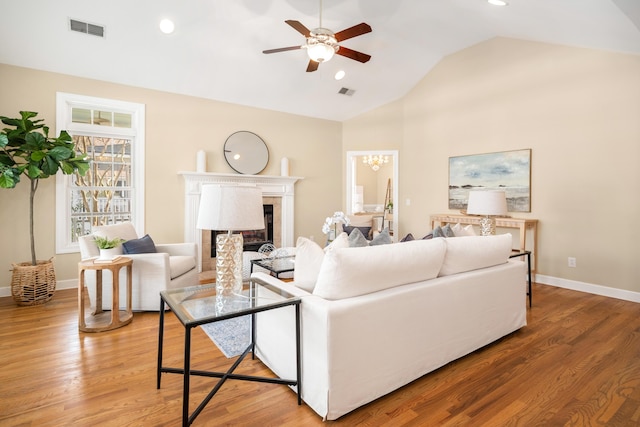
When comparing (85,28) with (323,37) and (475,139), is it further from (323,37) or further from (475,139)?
(475,139)

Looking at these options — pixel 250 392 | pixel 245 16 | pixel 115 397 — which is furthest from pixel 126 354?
pixel 245 16

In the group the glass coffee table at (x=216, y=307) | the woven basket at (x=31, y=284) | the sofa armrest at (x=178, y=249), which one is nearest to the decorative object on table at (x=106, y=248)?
the sofa armrest at (x=178, y=249)

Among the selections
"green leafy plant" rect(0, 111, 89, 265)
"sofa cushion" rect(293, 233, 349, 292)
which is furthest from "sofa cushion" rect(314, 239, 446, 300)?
"green leafy plant" rect(0, 111, 89, 265)

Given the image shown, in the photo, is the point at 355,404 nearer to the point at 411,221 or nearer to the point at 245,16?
the point at 245,16

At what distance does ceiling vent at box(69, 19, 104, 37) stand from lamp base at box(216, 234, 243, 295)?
3.43 meters

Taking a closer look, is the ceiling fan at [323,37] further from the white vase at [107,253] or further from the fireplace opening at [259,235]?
the fireplace opening at [259,235]

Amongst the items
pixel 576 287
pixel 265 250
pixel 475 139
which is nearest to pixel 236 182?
pixel 265 250

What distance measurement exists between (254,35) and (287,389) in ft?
13.4

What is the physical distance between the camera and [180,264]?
3.71 meters

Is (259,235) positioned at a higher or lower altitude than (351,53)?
lower

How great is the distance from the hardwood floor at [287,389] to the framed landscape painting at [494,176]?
85.9 inches

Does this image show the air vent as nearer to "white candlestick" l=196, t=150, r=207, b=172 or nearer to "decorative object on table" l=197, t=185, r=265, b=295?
Result: "white candlestick" l=196, t=150, r=207, b=172

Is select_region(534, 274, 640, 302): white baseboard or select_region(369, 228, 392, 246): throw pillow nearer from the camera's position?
select_region(369, 228, 392, 246): throw pillow

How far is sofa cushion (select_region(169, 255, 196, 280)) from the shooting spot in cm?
360
